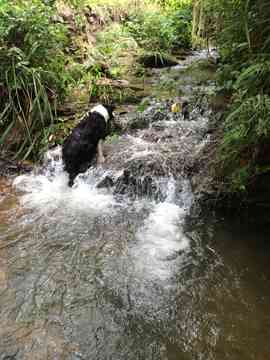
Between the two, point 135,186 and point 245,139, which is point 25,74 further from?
point 245,139

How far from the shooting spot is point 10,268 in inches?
113

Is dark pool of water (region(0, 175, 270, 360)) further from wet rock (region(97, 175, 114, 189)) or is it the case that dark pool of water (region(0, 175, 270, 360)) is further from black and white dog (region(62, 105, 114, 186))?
black and white dog (region(62, 105, 114, 186))

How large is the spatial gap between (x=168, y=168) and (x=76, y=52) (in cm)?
391

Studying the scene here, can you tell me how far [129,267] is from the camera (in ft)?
9.46

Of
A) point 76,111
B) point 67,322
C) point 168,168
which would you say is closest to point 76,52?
point 76,111

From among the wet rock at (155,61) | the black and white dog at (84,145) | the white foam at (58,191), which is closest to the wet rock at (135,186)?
the white foam at (58,191)

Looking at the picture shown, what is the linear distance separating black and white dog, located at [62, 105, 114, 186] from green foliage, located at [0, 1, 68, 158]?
2.16 feet

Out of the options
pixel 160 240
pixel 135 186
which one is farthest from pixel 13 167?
pixel 160 240

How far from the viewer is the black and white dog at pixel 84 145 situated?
4418 millimetres

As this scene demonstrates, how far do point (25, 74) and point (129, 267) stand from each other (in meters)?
3.32

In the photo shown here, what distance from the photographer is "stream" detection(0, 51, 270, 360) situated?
2191 mm

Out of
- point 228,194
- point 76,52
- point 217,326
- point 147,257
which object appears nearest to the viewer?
point 217,326

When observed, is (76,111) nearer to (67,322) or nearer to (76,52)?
(76,52)

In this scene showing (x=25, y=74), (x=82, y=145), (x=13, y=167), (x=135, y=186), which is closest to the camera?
(x=135, y=186)
